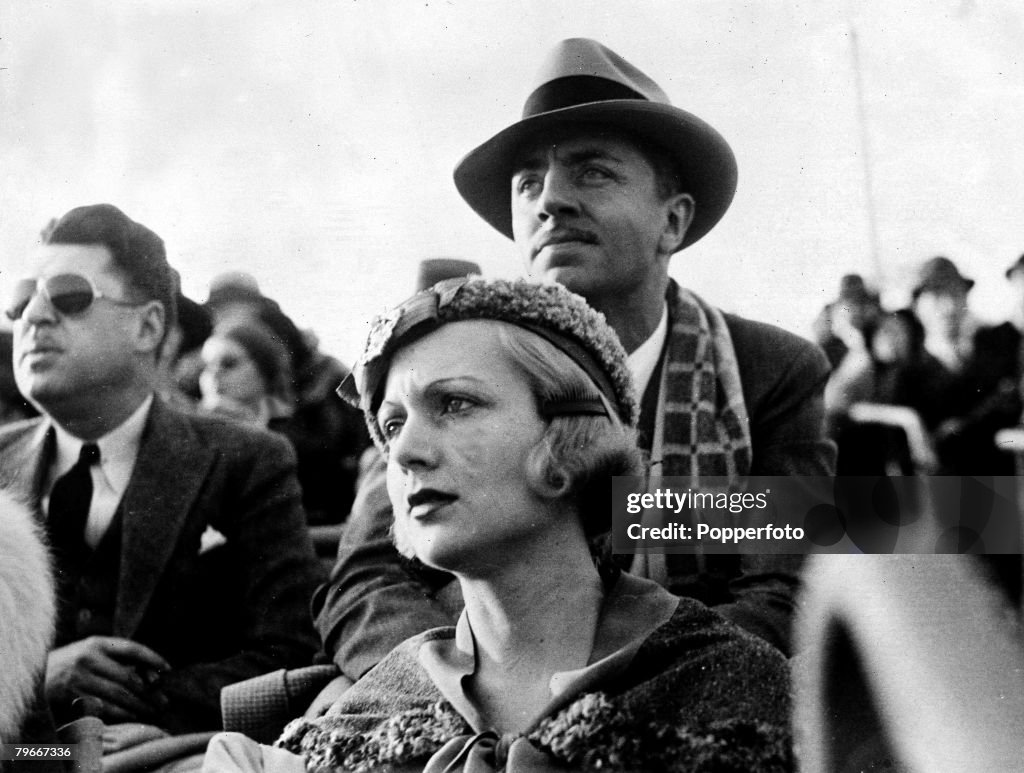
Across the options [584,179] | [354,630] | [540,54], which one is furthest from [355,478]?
[540,54]

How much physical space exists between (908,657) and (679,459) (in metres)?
0.91

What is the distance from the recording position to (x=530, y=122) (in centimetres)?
496

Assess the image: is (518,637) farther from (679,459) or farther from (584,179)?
Result: (584,179)

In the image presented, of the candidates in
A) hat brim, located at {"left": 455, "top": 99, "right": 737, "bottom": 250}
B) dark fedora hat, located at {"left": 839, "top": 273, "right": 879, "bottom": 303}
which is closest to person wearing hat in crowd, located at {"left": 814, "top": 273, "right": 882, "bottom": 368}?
dark fedora hat, located at {"left": 839, "top": 273, "right": 879, "bottom": 303}

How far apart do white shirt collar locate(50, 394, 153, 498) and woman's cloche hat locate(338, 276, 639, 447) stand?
0.96 meters

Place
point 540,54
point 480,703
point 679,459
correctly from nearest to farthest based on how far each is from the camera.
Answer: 1. point 480,703
2. point 679,459
3. point 540,54

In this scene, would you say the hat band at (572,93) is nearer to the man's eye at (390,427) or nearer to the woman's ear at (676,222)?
the woman's ear at (676,222)

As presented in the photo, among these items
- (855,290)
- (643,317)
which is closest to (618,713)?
(643,317)

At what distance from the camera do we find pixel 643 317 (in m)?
4.88

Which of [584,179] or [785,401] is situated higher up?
[584,179]

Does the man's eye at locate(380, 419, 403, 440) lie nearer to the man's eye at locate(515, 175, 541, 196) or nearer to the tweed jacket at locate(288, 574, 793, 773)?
the tweed jacket at locate(288, 574, 793, 773)

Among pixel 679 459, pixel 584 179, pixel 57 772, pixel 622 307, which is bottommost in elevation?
pixel 57 772

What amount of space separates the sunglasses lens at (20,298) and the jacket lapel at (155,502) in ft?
1.98

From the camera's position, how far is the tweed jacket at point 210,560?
16.3 feet
